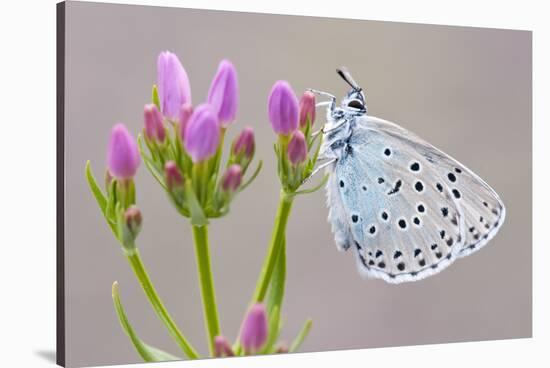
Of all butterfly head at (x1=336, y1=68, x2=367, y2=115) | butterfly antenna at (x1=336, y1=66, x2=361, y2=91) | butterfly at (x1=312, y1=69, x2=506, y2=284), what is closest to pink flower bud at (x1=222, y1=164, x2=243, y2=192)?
butterfly at (x1=312, y1=69, x2=506, y2=284)

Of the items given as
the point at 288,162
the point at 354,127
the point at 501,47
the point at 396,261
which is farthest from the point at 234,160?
the point at 501,47

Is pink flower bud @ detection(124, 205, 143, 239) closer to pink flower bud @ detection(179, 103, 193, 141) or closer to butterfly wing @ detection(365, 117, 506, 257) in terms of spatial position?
pink flower bud @ detection(179, 103, 193, 141)

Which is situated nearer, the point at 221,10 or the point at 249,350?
the point at 249,350

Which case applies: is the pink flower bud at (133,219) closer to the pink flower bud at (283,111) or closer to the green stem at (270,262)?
the green stem at (270,262)

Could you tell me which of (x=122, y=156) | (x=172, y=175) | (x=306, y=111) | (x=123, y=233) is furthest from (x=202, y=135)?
(x=306, y=111)

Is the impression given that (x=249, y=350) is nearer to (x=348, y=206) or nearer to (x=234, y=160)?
(x=234, y=160)

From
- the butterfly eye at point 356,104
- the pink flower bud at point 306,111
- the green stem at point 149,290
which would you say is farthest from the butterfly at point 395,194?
the green stem at point 149,290

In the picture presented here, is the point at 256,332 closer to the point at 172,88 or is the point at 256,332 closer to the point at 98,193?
the point at 98,193
